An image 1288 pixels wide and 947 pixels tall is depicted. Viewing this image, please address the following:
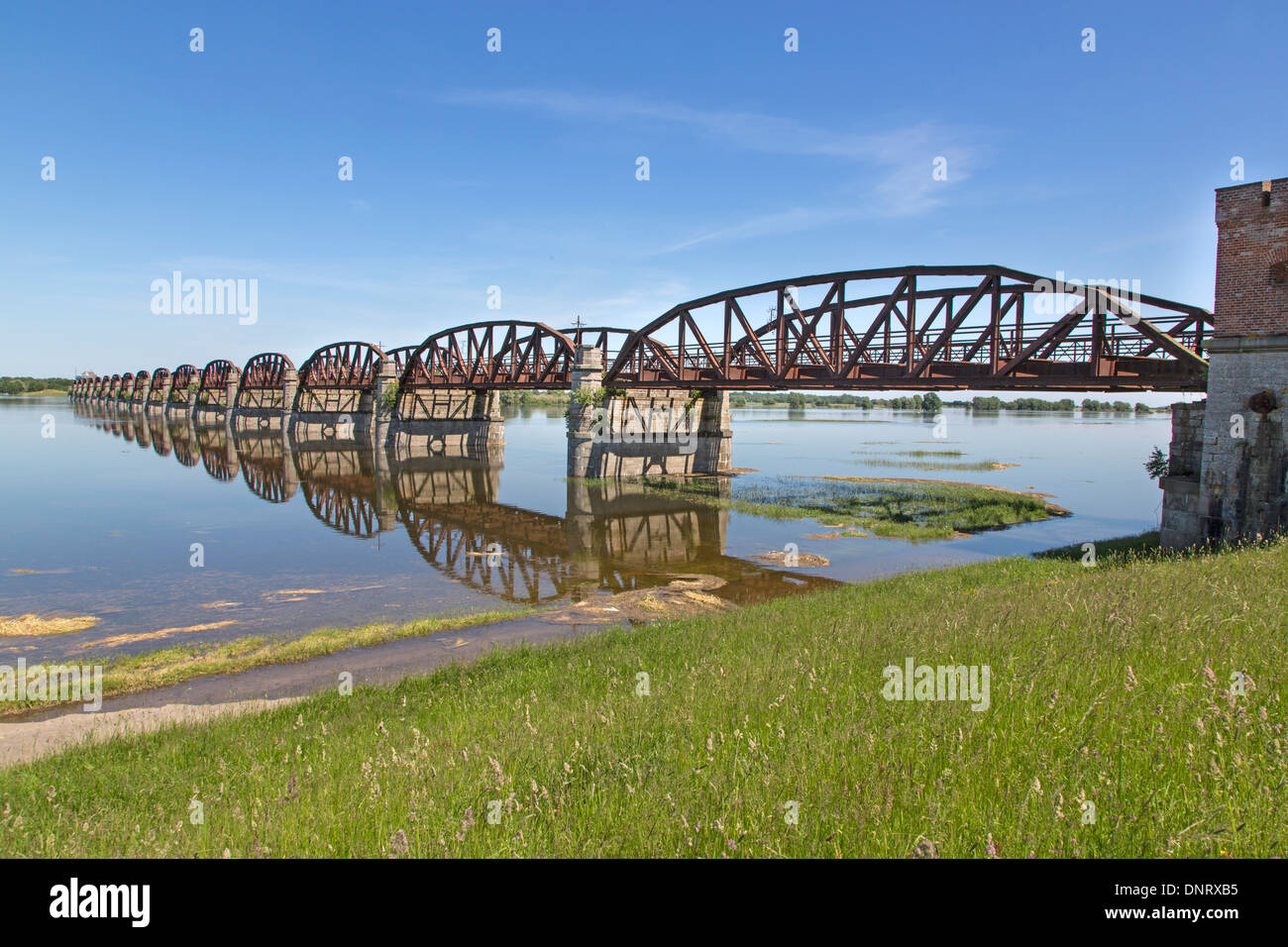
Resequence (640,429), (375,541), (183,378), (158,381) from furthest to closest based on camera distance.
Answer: (158,381)
(183,378)
(640,429)
(375,541)

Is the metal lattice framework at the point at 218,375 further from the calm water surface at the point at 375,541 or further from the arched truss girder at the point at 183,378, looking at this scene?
the calm water surface at the point at 375,541

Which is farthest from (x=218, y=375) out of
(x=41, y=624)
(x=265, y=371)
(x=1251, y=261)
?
(x=1251, y=261)

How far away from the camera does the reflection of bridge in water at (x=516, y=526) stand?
21.5 meters

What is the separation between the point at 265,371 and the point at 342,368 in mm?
30764

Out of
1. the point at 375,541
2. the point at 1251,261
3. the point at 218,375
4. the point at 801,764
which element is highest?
the point at 218,375

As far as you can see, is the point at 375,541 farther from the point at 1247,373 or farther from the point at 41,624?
the point at 1247,373

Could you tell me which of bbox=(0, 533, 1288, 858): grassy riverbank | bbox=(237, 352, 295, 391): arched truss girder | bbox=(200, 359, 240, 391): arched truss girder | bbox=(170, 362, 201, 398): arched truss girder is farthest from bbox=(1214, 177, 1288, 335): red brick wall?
bbox=(170, 362, 201, 398): arched truss girder

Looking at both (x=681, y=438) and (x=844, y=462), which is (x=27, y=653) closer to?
(x=681, y=438)

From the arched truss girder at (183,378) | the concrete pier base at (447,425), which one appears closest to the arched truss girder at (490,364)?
the concrete pier base at (447,425)

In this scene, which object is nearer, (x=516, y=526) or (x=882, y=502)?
→ (x=516, y=526)

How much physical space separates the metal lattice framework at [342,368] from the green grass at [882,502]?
46.4 metres

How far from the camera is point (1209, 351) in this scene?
1727 cm

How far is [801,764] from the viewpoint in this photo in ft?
14.4
